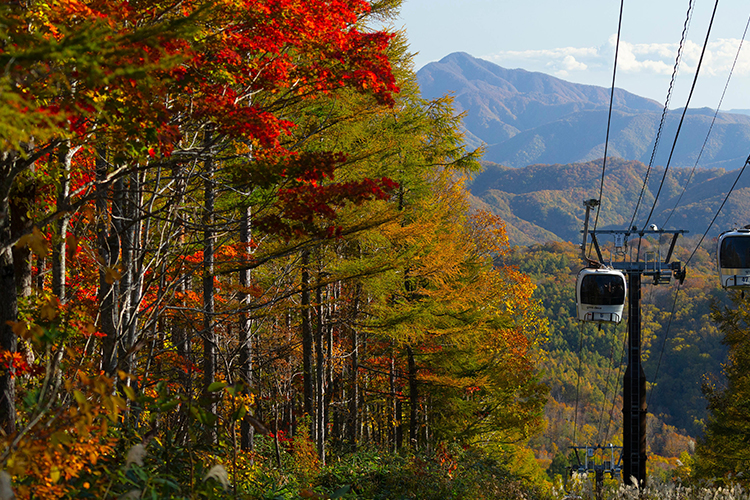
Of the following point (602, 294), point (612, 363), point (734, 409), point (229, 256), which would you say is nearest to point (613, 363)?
point (612, 363)

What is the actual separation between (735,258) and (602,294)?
2979mm

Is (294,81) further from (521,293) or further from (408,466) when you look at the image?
(521,293)

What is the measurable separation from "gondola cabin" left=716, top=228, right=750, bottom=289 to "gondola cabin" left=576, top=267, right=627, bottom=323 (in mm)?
2170

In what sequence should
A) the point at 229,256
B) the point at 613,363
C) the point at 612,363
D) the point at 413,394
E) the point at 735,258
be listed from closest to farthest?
the point at 229,256, the point at 735,258, the point at 413,394, the point at 612,363, the point at 613,363

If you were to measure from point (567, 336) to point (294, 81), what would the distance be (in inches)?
3360

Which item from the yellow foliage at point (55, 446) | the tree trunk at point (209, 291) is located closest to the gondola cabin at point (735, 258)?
the tree trunk at point (209, 291)

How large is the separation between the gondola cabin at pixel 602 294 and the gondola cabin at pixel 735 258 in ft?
7.12

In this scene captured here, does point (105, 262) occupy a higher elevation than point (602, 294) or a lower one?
higher

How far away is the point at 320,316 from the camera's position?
36.3 feet

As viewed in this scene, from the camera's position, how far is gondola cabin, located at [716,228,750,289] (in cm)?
1227

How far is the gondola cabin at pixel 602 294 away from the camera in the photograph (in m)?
12.9

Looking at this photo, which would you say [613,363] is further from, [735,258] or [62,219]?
[62,219]

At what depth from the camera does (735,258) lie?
40.7 feet

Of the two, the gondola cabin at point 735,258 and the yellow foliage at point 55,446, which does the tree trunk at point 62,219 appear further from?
the gondola cabin at point 735,258
